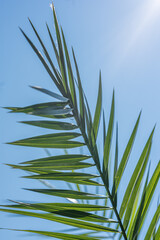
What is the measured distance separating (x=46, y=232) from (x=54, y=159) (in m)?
0.18

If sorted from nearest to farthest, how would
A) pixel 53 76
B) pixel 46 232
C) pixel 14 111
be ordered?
pixel 46 232
pixel 14 111
pixel 53 76

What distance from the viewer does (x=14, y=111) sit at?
0.69 meters

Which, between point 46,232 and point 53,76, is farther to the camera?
point 53,76

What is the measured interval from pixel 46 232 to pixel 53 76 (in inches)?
16.4

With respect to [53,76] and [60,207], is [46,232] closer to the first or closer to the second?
[60,207]

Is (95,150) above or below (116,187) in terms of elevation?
above

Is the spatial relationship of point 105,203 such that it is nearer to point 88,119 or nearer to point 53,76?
point 88,119

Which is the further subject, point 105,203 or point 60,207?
point 105,203

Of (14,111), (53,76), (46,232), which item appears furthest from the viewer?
(53,76)

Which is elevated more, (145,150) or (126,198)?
(145,150)

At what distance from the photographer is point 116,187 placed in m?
0.67

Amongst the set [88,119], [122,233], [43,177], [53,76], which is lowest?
[122,233]

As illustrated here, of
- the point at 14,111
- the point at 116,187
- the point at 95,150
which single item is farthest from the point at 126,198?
the point at 14,111

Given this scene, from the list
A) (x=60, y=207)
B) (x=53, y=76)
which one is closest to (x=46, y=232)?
(x=60, y=207)
